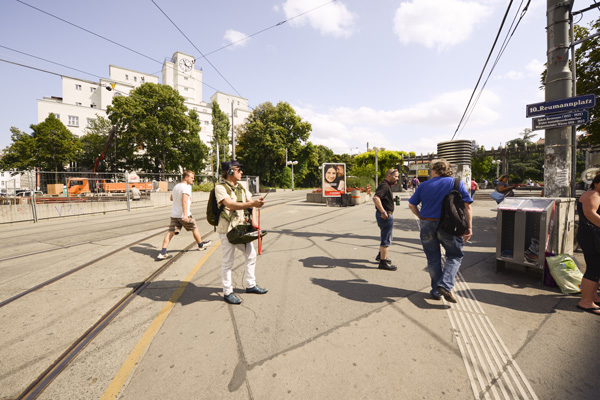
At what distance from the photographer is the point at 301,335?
2.79 metres

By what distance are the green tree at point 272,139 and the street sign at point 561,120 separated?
38.6 meters

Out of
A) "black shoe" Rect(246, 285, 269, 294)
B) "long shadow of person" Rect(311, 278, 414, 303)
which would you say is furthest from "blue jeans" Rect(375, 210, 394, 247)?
"black shoe" Rect(246, 285, 269, 294)

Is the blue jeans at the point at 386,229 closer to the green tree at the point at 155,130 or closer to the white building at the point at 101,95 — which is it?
the white building at the point at 101,95

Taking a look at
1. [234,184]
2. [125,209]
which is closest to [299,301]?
[234,184]

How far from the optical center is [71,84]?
4531 centimetres

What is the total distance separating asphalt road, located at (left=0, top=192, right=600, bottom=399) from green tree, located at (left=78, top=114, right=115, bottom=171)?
39.8 m

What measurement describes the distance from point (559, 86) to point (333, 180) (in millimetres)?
11977

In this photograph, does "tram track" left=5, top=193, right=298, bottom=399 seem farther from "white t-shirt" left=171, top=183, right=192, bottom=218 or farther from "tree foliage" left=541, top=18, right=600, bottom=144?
"tree foliage" left=541, top=18, right=600, bottom=144

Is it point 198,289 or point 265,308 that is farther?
point 198,289

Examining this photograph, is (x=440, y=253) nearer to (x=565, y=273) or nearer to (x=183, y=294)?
(x=565, y=273)

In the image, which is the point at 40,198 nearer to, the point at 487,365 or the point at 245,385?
the point at 245,385

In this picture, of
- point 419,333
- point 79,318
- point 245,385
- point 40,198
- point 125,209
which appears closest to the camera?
point 245,385

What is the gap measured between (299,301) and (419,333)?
146 cm

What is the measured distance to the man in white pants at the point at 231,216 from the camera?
3383 mm
